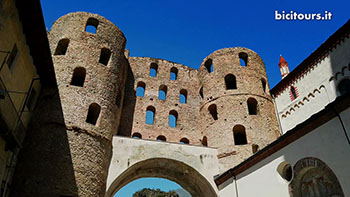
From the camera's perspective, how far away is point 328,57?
1488cm

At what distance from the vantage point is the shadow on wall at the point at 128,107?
1720cm

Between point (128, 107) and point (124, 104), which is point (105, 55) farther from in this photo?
point (128, 107)

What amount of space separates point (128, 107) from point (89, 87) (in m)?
4.61

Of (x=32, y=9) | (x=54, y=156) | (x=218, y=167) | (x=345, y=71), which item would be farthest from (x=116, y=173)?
(x=345, y=71)

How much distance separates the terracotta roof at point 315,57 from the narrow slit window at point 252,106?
6.15 ft

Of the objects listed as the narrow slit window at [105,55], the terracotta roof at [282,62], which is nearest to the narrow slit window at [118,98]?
the narrow slit window at [105,55]

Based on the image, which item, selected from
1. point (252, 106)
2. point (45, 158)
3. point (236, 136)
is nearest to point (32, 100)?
point (45, 158)

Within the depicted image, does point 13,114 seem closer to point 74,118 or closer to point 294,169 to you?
point 74,118

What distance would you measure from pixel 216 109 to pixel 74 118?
9.37 m

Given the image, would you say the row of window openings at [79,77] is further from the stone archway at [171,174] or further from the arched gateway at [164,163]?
the stone archway at [171,174]

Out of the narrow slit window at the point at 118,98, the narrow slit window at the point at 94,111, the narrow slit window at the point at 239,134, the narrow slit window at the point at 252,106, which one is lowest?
the narrow slit window at the point at 94,111

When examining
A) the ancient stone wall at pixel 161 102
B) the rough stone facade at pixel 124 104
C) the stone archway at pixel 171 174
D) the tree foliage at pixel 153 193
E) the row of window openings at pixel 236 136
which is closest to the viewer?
the rough stone facade at pixel 124 104

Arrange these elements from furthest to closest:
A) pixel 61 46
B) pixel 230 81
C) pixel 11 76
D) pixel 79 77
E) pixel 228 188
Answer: pixel 230 81, pixel 79 77, pixel 61 46, pixel 228 188, pixel 11 76

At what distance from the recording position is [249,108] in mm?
18734
